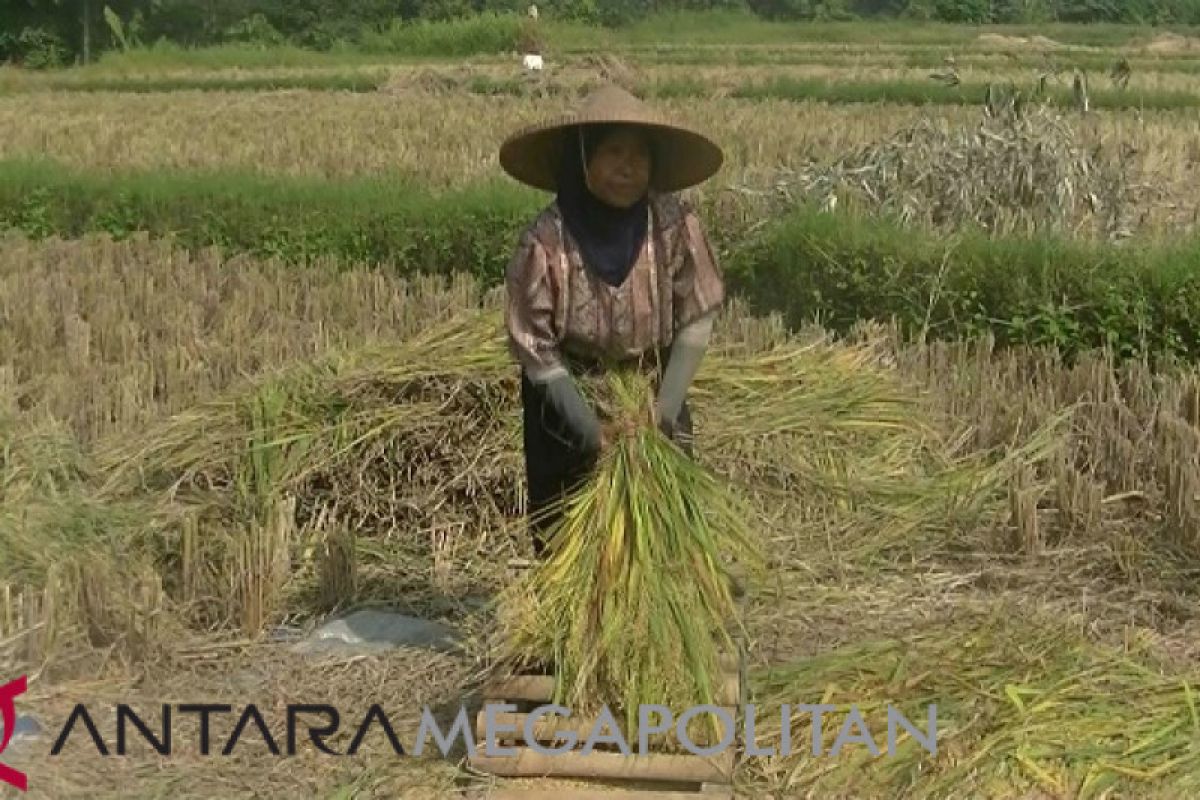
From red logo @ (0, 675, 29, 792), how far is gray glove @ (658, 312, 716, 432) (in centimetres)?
163

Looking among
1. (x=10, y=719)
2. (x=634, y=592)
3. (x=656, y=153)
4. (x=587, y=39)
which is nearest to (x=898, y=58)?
(x=587, y=39)

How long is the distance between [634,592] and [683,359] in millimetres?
613

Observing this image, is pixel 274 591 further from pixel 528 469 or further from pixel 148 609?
pixel 528 469

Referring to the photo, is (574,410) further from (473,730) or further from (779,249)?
(779,249)

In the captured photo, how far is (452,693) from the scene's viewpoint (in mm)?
3873

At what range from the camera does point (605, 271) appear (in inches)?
140

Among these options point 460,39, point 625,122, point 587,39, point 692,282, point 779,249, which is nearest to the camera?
point 625,122

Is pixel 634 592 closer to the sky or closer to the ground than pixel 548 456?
closer to the ground

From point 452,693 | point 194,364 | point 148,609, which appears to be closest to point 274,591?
point 148,609

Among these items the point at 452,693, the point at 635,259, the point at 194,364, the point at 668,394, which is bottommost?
the point at 452,693

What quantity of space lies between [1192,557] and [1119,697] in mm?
1064

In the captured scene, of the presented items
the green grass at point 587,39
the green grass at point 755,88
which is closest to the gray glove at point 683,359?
the green grass at point 755,88

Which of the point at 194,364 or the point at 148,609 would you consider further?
the point at 194,364

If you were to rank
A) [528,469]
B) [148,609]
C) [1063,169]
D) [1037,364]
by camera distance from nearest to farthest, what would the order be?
[528,469] < [148,609] < [1037,364] < [1063,169]
